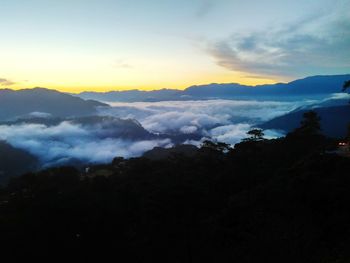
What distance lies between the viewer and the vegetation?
1688cm

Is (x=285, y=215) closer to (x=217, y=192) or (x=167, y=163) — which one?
(x=217, y=192)

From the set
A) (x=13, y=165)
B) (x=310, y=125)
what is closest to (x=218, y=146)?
(x=310, y=125)

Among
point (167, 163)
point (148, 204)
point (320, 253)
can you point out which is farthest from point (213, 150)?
point (320, 253)

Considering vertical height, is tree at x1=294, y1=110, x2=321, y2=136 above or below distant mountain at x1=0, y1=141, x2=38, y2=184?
above

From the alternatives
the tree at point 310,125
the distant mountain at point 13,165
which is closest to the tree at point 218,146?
the tree at point 310,125

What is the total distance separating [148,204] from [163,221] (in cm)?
145

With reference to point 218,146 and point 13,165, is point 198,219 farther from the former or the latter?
point 13,165

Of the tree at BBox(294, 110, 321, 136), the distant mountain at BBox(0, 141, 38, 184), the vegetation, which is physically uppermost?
the tree at BBox(294, 110, 321, 136)

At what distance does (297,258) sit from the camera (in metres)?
14.6

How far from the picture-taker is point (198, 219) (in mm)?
23391

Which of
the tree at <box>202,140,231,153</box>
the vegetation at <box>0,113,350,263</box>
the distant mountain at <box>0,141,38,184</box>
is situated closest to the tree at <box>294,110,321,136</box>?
the tree at <box>202,140,231,153</box>

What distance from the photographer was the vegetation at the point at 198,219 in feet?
55.4

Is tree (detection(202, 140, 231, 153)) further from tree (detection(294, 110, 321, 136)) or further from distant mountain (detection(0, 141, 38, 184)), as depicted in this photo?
distant mountain (detection(0, 141, 38, 184))

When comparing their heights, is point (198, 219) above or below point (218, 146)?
below
